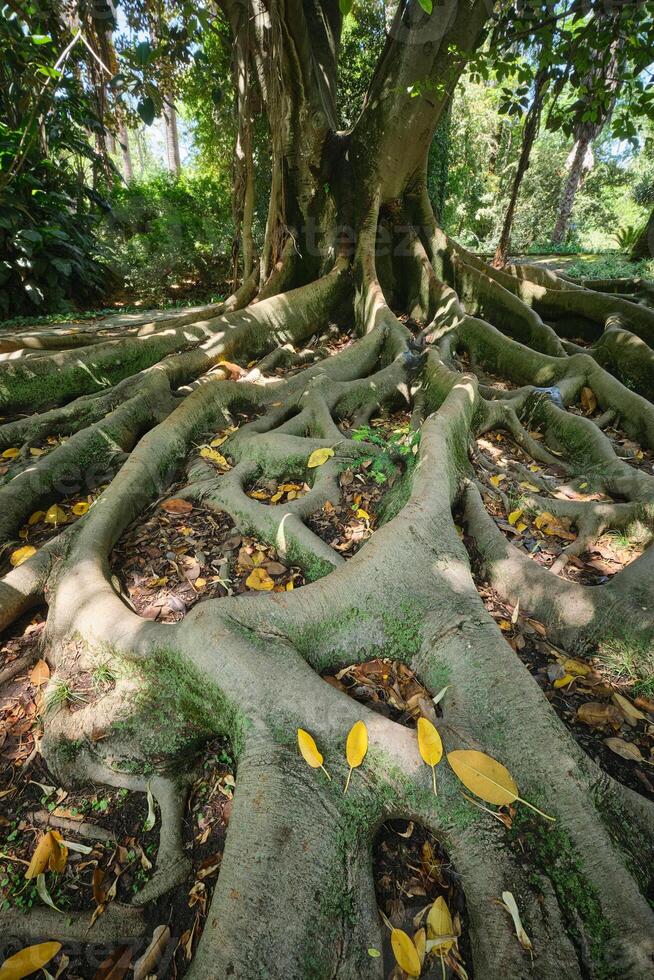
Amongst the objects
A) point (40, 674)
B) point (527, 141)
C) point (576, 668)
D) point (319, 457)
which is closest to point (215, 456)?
point (319, 457)

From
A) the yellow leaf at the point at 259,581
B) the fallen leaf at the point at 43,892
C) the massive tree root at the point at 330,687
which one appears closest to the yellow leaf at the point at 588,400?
the massive tree root at the point at 330,687

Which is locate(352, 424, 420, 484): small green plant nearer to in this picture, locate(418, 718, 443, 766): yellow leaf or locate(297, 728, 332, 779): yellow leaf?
locate(418, 718, 443, 766): yellow leaf

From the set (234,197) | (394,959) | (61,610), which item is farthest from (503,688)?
(234,197)

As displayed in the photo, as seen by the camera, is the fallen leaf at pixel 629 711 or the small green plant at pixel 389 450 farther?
the small green plant at pixel 389 450

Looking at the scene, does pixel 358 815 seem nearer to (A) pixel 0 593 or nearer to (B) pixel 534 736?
(B) pixel 534 736

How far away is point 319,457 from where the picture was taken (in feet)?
8.47

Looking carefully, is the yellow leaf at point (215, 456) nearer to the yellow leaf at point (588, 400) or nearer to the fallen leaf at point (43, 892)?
the fallen leaf at point (43, 892)

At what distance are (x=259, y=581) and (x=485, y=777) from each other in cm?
115

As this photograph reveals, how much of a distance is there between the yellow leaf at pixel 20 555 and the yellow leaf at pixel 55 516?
23 centimetres

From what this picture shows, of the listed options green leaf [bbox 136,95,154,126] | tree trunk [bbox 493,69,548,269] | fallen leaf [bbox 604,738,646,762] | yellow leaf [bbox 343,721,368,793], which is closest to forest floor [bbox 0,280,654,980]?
fallen leaf [bbox 604,738,646,762]

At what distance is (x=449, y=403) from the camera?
2.63 meters

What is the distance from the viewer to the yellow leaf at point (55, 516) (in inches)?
96.7

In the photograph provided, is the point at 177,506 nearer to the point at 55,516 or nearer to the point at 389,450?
the point at 55,516

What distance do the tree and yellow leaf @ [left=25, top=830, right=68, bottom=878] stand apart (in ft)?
0.32
